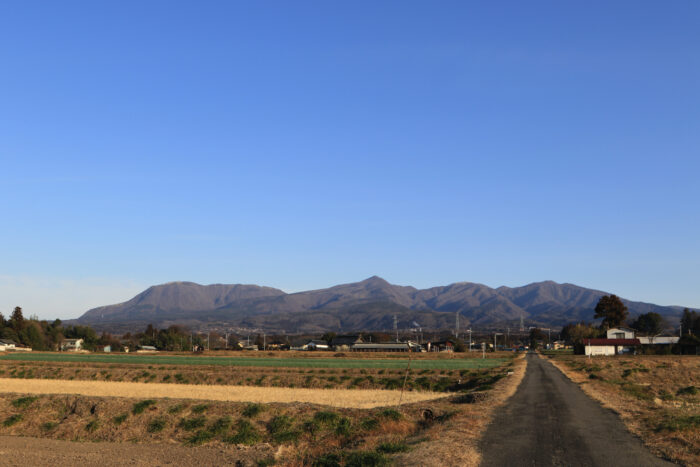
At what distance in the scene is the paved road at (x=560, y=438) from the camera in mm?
18533

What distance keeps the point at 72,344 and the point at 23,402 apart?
173650 mm

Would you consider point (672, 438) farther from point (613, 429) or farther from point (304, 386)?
point (304, 386)

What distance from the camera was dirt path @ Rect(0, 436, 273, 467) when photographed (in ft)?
70.3

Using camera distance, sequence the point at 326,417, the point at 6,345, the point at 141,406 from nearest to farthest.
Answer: the point at 326,417, the point at 141,406, the point at 6,345

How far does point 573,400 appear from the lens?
120ft

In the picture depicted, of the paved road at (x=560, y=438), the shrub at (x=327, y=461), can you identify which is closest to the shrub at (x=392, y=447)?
the shrub at (x=327, y=461)

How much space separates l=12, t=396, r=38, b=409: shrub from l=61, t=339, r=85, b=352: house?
16679 cm

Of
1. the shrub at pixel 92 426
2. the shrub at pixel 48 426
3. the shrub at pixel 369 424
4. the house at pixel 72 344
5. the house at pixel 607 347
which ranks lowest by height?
the house at pixel 72 344

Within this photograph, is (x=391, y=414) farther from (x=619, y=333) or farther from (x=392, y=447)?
(x=619, y=333)

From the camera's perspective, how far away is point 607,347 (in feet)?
451

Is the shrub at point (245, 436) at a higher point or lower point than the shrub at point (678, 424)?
lower

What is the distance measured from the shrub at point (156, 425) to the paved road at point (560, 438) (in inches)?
582

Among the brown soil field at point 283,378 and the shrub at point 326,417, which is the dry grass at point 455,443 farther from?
the brown soil field at point 283,378

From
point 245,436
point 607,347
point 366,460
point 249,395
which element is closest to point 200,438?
point 245,436
